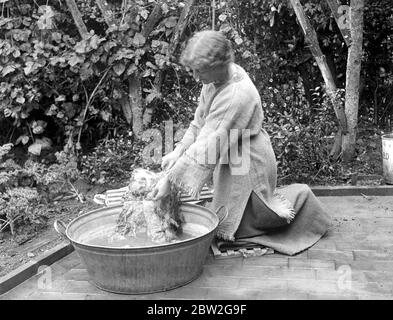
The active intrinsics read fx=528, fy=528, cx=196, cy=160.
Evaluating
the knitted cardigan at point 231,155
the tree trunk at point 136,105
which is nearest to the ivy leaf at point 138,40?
the tree trunk at point 136,105

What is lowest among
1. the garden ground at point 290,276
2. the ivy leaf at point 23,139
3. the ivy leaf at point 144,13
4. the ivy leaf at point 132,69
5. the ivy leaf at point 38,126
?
the garden ground at point 290,276

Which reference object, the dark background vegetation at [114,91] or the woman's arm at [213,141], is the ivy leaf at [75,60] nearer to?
the dark background vegetation at [114,91]

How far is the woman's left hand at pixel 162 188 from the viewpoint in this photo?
11.5ft

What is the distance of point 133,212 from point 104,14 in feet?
9.53

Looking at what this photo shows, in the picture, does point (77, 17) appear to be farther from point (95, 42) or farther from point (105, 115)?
point (105, 115)

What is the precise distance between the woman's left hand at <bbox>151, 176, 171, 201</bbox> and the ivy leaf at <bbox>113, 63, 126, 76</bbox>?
2510mm

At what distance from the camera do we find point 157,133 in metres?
5.97

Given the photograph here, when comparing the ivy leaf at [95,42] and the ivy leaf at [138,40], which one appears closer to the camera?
the ivy leaf at [95,42]

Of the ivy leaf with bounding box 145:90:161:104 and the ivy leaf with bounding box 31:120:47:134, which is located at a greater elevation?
the ivy leaf with bounding box 145:90:161:104

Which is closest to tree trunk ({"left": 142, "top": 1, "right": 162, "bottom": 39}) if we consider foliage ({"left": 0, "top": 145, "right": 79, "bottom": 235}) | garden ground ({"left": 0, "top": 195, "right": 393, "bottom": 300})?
foliage ({"left": 0, "top": 145, "right": 79, "bottom": 235})

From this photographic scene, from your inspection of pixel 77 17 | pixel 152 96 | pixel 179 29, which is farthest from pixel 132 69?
pixel 77 17

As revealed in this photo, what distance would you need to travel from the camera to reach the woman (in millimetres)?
3525

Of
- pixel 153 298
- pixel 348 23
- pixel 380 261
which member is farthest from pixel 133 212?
pixel 348 23

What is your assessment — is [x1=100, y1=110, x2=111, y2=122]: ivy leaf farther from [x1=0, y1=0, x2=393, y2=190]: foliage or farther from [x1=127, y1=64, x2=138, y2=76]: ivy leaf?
[x1=127, y1=64, x2=138, y2=76]: ivy leaf
